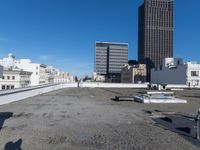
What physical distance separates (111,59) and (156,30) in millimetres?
47389

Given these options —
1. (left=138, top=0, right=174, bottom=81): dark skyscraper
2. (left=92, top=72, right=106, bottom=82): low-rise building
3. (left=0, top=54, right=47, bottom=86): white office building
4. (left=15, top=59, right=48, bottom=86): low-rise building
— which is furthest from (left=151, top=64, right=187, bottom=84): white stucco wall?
(left=138, top=0, right=174, bottom=81): dark skyscraper

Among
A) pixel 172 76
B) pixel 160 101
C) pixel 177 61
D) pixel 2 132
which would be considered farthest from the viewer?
pixel 177 61

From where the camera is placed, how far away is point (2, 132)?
830 centimetres

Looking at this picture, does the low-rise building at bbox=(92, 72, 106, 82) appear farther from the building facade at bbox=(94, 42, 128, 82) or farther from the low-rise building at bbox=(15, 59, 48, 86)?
the low-rise building at bbox=(15, 59, 48, 86)

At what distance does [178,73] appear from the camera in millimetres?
88625

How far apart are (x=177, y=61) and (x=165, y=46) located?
3456 inches

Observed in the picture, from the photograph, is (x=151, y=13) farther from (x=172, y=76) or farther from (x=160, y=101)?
(x=160, y=101)

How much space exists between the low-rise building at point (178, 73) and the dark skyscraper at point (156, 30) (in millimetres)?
73800

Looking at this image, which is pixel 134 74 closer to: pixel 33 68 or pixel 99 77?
pixel 99 77

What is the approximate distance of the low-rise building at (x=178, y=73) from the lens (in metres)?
82.4

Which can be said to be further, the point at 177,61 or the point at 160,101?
the point at 177,61

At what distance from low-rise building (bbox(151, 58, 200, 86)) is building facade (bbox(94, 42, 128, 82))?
58.8 metres

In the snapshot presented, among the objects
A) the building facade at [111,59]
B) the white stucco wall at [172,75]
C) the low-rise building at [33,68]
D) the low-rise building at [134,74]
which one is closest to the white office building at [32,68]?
the low-rise building at [33,68]

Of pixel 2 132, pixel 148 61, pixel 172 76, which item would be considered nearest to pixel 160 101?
pixel 2 132
